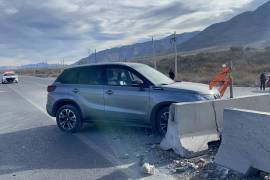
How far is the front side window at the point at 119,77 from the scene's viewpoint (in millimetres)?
8280

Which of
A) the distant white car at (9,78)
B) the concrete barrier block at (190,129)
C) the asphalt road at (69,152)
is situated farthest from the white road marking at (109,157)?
the distant white car at (9,78)

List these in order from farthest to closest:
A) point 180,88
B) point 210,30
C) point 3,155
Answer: point 210,30 → point 180,88 → point 3,155

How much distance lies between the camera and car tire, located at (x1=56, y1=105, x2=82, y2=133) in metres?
8.89

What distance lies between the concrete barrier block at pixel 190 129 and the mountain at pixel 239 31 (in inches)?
5044

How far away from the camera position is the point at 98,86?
8.65 m

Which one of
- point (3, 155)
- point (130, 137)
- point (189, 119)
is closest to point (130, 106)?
point (130, 137)

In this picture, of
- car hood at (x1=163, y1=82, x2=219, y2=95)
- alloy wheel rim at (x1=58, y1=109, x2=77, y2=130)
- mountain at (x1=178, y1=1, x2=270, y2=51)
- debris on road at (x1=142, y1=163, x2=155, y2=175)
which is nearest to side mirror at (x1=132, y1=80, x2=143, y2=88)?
car hood at (x1=163, y1=82, x2=219, y2=95)

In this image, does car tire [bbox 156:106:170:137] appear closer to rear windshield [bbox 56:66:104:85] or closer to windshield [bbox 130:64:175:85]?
windshield [bbox 130:64:175:85]

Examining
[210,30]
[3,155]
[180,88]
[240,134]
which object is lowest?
[3,155]

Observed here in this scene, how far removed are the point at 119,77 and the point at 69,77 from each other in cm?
159

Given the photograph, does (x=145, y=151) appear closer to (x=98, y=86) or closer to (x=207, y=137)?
(x=207, y=137)

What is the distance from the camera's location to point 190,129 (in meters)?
6.53

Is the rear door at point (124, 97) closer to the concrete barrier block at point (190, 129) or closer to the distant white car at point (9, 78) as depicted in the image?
the concrete barrier block at point (190, 129)

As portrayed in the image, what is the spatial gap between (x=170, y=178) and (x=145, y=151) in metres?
1.58
